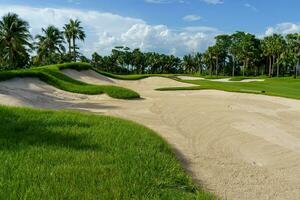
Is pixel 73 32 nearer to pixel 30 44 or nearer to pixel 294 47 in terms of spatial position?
pixel 30 44

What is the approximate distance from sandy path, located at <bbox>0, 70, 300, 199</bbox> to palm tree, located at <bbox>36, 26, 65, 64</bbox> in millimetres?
44759

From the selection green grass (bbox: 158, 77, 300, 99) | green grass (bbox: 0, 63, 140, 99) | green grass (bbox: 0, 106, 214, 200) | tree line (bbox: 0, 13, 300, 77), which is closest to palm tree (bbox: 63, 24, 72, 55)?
tree line (bbox: 0, 13, 300, 77)

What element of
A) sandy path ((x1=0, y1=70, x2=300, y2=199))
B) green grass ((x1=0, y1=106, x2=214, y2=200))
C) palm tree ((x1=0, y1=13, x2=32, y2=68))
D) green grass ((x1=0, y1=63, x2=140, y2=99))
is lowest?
sandy path ((x1=0, y1=70, x2=300, y2=199))

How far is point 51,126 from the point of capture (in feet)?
33.6

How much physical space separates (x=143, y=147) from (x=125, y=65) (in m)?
114

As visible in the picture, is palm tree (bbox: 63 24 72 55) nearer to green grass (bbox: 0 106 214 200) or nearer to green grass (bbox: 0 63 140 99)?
green grass (bbox: 0 63 140 99)

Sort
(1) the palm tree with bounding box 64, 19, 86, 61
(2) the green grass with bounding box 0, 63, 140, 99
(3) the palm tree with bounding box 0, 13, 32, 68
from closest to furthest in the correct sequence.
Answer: (2) the green grass with bounding box 0, 63, 140, 99
(3) the palm tree with bounding box 0, 13, 32, 68
(1) the palm tree with bounding box 64, 19, 86, 61

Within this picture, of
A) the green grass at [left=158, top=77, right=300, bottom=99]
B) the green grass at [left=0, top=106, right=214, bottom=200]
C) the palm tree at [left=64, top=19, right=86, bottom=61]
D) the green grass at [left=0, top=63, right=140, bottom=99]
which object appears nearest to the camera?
the green grass at [left=0, top=106, right=214, bottom=200]

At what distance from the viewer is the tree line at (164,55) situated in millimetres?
52750

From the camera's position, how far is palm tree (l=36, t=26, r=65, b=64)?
68.1m

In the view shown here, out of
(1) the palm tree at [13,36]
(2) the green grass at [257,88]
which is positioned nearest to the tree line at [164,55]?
(1) the palm tree at [13,36]

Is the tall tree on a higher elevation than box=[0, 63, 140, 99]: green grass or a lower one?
higher

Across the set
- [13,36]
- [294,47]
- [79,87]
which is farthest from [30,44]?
[294,47]

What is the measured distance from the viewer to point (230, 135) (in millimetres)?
12703
